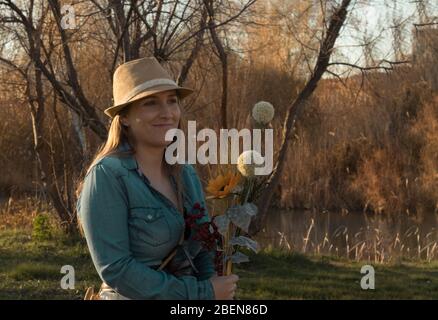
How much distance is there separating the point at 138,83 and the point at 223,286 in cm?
71

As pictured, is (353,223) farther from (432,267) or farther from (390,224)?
(432,267)

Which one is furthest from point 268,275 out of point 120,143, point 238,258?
point 120,143

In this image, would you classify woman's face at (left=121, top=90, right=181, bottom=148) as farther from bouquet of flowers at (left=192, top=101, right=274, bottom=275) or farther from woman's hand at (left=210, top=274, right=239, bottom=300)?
woman's hand at (left=210, top=274, right=239, bottom=300)

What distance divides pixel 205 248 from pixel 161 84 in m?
0.55

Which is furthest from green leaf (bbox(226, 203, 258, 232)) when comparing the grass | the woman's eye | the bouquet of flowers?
the grass

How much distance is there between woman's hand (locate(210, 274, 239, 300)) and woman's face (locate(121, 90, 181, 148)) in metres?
0.47

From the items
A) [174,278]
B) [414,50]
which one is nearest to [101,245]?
[174,278]

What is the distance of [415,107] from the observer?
13.6 m

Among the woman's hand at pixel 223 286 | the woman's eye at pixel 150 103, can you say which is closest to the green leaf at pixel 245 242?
the woman's hand at pixel 223 286

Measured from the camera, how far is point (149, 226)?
6.49 feet

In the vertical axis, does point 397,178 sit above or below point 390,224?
above

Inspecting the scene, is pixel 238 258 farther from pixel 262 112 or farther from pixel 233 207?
pixel 262 112
